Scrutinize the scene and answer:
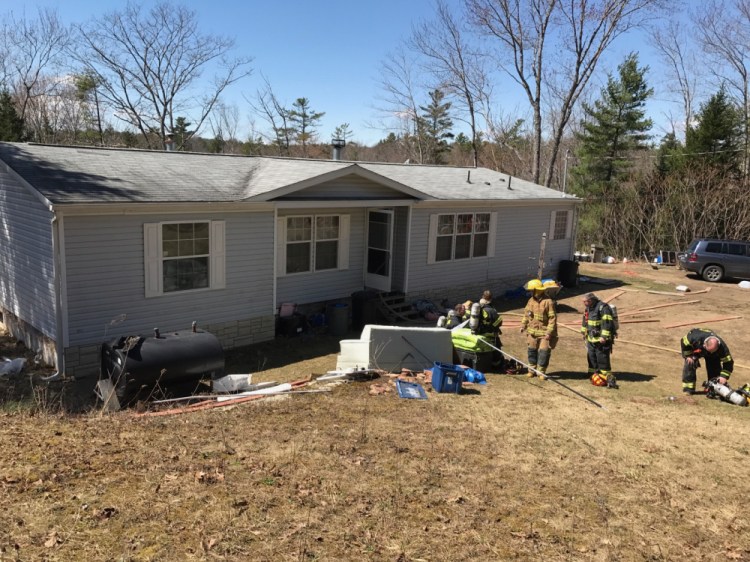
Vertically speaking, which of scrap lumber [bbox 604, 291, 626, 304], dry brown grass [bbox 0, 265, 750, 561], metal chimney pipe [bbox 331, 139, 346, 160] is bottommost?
dry brown grass [bbox 0, 265, 750, 561]

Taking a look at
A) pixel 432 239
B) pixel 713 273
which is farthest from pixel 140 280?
pixel 713 273

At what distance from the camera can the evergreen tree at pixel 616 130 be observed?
34.3 m

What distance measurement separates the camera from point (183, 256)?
1173 cm

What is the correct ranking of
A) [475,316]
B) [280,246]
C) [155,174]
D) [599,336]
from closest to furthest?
[599,336] → [475,316] → [155,174] → [280,246]

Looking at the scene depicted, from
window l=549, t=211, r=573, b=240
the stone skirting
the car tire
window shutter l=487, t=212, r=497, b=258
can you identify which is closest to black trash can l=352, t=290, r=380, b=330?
window shutter l=487, t=212, r=497, b=258

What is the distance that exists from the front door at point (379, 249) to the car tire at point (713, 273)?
14.0 metres

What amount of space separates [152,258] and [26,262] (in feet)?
8.35

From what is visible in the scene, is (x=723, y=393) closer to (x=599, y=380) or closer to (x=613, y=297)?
(x=599, y=380)

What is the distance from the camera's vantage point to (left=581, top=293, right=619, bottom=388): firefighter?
1016 cm

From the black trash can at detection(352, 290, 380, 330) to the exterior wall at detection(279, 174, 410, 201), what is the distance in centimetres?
251

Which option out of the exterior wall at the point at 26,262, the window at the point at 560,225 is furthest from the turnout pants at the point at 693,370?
the window at the point at 560,225

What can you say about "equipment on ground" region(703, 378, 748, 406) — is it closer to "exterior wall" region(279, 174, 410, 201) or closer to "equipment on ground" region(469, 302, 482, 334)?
"equipment on ground" region(469, 302, 482, 334)

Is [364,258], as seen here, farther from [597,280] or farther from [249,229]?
[597,280]

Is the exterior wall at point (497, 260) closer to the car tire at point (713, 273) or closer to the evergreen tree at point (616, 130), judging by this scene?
the car tire at point (713, 273)
